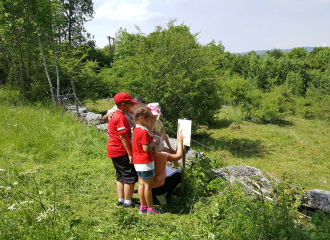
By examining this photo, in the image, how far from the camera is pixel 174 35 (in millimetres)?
9781

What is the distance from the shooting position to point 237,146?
12.0 metres

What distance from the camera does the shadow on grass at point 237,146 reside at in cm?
1044

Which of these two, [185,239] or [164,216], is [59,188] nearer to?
[164,216]

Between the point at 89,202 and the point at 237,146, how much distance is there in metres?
9.71

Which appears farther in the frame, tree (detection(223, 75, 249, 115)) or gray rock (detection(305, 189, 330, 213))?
tree (detection(223, 75, 249, 115))

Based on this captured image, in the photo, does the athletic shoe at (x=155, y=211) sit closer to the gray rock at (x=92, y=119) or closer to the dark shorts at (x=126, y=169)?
the dark shorts at (x=126, y=169)

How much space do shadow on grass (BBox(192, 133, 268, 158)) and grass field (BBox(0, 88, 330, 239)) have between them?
338 cm

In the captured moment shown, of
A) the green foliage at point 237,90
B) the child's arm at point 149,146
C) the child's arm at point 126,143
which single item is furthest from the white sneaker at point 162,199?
the green foliage at point 237,90

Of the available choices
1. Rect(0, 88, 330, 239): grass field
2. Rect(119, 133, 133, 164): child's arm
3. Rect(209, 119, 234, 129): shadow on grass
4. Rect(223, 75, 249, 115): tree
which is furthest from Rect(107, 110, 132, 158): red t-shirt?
Rect(223, 75, 249, 115): tree

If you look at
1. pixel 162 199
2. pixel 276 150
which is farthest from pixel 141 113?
pixel 276 150

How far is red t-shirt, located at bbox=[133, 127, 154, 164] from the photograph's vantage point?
294 centimetres

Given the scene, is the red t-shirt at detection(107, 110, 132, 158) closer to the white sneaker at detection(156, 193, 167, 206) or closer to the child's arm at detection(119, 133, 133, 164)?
the child's arm at detection(119, 133, 133, 164)

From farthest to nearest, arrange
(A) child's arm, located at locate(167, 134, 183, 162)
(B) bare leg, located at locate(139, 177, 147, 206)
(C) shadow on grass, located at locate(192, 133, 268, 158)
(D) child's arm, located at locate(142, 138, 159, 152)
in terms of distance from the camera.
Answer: (C) shadow on grass, located at locate(192, 133, 268, 158) < (A) child's arm, located at locate(167, 134, 183, 162) < (B) bare leg, located at locate(139, 177, 147, 206) < (D) child's arm, located at locate(142, 138, 159, 152)

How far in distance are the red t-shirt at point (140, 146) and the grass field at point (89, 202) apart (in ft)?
2.20
